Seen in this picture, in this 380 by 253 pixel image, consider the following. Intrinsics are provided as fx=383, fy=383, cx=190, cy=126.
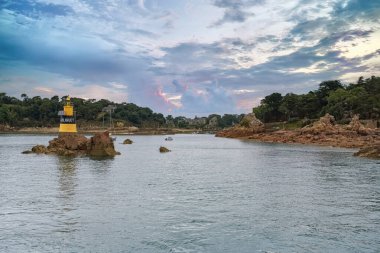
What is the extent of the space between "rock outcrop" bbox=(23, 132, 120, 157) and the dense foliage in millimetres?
100615

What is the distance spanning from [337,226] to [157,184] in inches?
738

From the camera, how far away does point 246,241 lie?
17922 mm

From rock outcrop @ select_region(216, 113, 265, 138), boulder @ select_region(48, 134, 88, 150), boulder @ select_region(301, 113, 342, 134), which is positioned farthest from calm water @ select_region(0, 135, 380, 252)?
rock outcrop @ select_region(216, 113, 265, 138)

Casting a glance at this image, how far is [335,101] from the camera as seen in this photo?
509 feet

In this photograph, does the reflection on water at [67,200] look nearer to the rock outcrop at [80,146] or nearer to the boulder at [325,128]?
the rock outcrop at [80,146]

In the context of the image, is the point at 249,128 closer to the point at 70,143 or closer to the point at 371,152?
the point at 371,152

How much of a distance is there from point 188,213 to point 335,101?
476 ft

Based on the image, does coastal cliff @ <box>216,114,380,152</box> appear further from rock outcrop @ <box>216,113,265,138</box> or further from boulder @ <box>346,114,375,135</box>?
rock outcrop @ <box>216,113,265,138</box>

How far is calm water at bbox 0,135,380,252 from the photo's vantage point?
57.8 ft

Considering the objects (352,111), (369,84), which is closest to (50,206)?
(352,111)

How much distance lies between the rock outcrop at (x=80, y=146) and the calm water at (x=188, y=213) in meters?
27.3

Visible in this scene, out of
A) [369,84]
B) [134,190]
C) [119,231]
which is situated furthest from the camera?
[369,84]

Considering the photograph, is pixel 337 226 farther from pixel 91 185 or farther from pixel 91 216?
pixel 91 185

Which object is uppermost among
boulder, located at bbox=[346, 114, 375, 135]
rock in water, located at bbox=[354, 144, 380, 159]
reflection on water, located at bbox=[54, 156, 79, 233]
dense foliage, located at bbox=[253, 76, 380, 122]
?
dense foliage, located at bbox=[253, 76, 380, 122]
